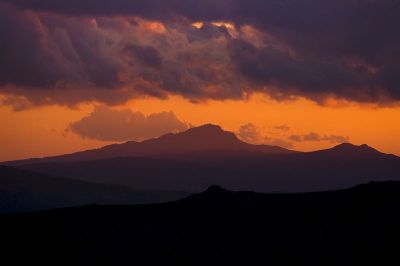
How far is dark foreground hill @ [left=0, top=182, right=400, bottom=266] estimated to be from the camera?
57.7m

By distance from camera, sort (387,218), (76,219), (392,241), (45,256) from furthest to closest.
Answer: (76,219) → (45,256) → (387,218) → (392,241)

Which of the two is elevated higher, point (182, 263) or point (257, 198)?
point (257, 198)

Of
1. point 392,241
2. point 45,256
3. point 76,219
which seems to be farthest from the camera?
point 76,219

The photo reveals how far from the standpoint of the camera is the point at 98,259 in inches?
2488

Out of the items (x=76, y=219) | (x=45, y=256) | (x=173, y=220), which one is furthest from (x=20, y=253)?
(x=173, y=220)

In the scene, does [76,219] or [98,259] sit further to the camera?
[76,219]

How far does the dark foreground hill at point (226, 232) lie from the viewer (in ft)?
189

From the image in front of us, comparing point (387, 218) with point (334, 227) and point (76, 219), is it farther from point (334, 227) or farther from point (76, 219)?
point (76, 219)

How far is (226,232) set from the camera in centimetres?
6316

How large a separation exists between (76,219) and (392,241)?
28.9m

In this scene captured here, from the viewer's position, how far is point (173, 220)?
6744cm

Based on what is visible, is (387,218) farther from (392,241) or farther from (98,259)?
(98,259)

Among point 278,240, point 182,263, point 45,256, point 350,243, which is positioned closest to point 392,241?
point 350,243

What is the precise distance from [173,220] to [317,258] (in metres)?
14.8
